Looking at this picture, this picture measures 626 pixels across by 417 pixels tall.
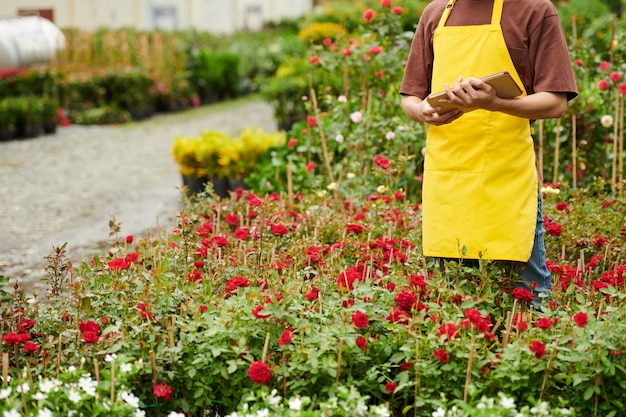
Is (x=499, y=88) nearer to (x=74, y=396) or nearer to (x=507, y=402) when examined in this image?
(x=507, y=402)

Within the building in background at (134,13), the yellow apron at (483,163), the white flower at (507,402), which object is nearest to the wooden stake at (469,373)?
the white flower at (507,402)

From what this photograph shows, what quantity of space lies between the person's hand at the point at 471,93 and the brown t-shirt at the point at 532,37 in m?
0.23

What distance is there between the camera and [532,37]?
8.98ft

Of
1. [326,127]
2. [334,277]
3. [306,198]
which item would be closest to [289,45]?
[326,127]

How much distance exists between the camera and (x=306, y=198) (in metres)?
4.82

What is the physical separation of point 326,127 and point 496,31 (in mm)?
3047

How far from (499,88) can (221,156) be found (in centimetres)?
451

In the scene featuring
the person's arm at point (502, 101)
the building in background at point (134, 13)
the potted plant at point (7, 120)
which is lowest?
the potted plant at point (7, 120)

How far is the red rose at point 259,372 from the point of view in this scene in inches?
96.5

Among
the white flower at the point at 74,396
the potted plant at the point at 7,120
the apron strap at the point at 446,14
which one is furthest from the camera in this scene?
the potted plant at the point at 7,120

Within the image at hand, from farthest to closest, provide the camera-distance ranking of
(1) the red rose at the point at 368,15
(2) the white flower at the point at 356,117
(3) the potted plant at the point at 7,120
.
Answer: (3) the potted plant at the point at 7,120, (1) the red rose at the point at 368,15, (2) the white flower at the point at 356,117

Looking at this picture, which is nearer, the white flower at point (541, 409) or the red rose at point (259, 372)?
the white flower at point (541, 409)

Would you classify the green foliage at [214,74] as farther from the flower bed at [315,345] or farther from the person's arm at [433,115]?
the person's arm at [433,115]

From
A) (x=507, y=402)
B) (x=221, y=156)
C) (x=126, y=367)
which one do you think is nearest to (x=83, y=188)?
(x=221, y=156)
